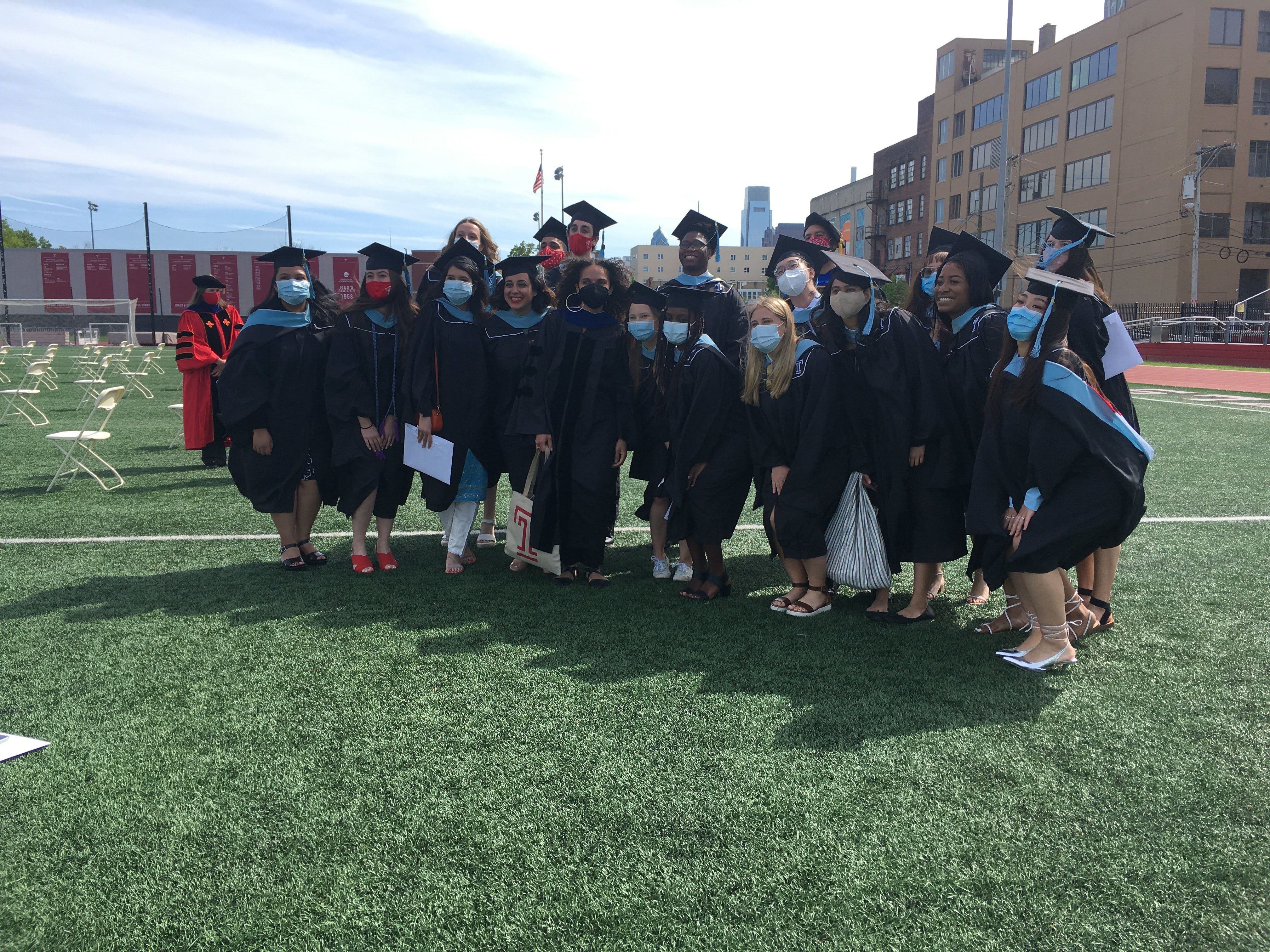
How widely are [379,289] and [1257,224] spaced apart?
42.3 metres

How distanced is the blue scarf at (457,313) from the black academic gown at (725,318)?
1.28 m

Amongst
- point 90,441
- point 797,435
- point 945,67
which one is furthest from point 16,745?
point 945,67

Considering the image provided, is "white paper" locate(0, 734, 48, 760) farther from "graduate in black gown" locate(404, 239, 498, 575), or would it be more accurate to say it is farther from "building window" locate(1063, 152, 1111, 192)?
"building window" locate(1063, 152, 1111, 192)

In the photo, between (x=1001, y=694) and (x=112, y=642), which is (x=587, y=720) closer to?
(x=1001, y=694)

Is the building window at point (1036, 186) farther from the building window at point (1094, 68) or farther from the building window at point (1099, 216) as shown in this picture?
the building window at point (1094, 68)

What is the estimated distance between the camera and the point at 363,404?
5.46 metres

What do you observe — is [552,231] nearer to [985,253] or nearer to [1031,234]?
[985,253]

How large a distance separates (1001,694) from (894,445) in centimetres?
131

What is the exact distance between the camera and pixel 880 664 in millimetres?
3957

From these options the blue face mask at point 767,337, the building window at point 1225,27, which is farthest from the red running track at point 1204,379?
the building window at point 1225,27

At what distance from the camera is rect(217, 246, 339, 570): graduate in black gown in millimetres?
5406

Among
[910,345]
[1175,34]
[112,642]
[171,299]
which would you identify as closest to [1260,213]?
[1175,34]

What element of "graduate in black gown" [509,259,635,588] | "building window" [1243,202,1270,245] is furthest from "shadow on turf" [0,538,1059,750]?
"building window" [1243,202,1270,245]

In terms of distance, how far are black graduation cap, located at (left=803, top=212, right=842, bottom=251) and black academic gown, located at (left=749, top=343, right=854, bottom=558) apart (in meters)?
1.63
